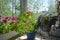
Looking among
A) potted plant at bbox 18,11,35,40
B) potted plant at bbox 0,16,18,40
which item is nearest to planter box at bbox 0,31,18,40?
potted plant at bbox 0,16,18,40

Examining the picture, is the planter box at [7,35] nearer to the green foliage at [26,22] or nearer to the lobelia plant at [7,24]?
the lobelia plant at [7,24]

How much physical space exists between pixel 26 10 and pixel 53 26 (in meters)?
0.54

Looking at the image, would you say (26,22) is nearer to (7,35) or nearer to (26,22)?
(26,22)

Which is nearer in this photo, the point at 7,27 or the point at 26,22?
the point at 7,27

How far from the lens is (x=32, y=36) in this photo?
151cm

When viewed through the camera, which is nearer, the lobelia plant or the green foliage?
the lobelia plant

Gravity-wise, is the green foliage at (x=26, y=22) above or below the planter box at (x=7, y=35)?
above

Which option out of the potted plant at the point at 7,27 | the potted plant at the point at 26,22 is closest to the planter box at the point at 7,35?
the potted plant at the point at 7,27

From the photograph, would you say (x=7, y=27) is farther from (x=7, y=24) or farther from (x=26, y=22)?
(x=26, y=22)

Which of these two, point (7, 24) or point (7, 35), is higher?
point (7, 24)

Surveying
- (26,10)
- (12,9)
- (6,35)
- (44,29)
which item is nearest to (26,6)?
(26,10)

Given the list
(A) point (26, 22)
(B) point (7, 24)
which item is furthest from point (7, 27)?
(A) point (26, 22)

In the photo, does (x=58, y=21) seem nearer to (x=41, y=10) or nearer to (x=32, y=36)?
(x=32, y=36)

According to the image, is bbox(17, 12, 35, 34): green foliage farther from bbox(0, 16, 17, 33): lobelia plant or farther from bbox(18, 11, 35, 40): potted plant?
bbox(0, 16, 17, 33): lobelia plant
